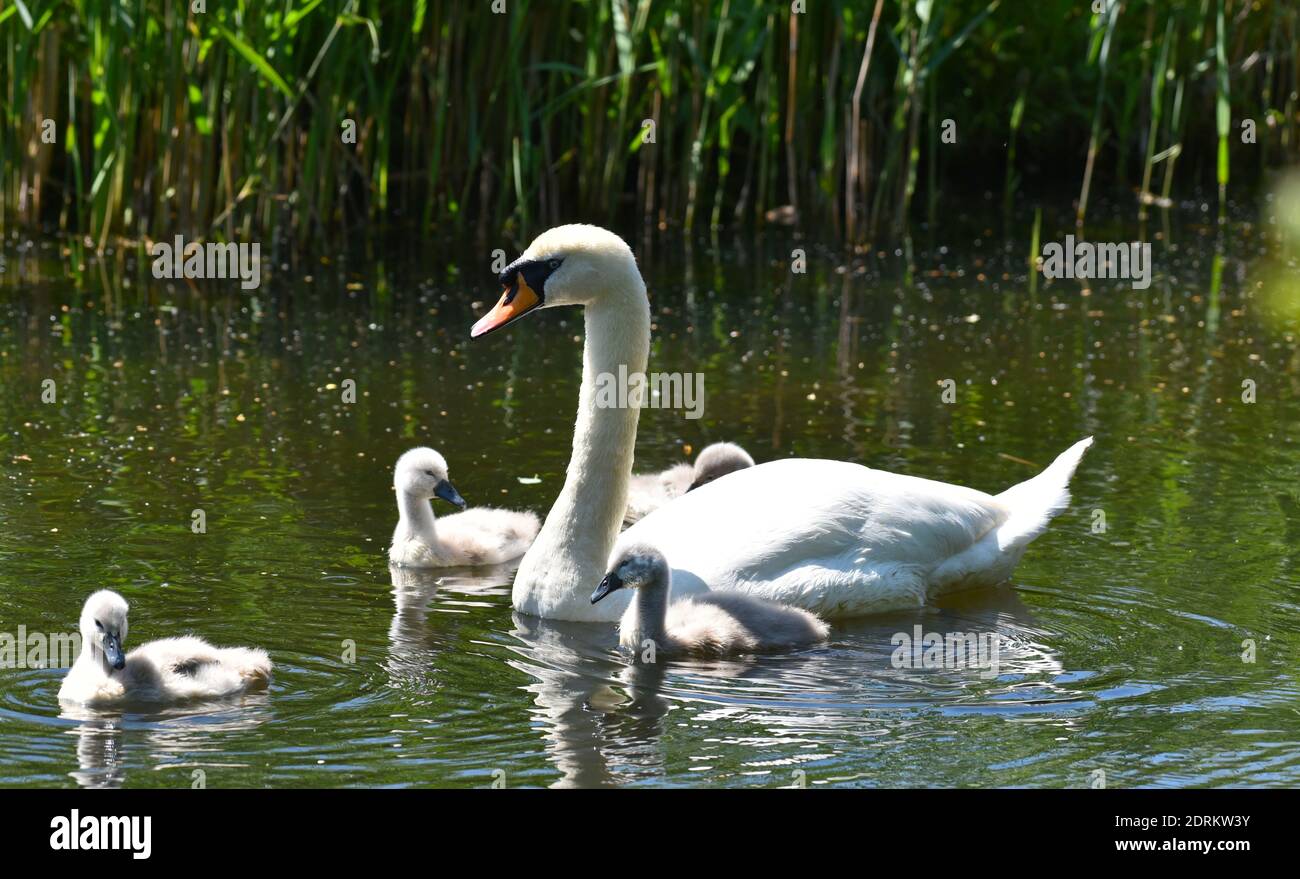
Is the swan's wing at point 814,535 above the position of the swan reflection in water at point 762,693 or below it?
above

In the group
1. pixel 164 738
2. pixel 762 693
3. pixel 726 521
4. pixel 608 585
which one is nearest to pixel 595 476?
pixel 726 521

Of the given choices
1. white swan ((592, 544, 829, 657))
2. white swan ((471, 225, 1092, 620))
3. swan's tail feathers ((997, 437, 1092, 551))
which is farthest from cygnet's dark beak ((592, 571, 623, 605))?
swan's tail feathers ((997, 437, 1092, 551))

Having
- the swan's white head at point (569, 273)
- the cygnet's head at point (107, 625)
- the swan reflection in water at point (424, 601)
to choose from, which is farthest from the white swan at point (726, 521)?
the cygnet's head at point (107, 625)

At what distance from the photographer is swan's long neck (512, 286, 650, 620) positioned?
701cm

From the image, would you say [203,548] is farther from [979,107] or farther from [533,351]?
[979,107]

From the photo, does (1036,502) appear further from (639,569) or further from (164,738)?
(164,738)

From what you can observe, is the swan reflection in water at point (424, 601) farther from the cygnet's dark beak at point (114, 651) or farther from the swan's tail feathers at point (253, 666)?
the cygnet's dark beak at point (114, 651)

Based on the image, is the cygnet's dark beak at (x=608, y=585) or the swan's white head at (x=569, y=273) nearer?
the cygnet's dark beak at (x=608, y=585)

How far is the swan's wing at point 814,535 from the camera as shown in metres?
6.78

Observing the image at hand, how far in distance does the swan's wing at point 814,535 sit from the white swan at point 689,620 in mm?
132

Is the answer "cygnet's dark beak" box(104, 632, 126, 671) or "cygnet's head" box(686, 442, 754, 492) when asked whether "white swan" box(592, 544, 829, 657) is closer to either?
"cygnet's dark beak" box(104, 632, 126, 671)

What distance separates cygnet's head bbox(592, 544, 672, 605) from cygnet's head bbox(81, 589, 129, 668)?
5.07 feet

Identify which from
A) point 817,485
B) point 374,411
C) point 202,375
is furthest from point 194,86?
point 817,485
